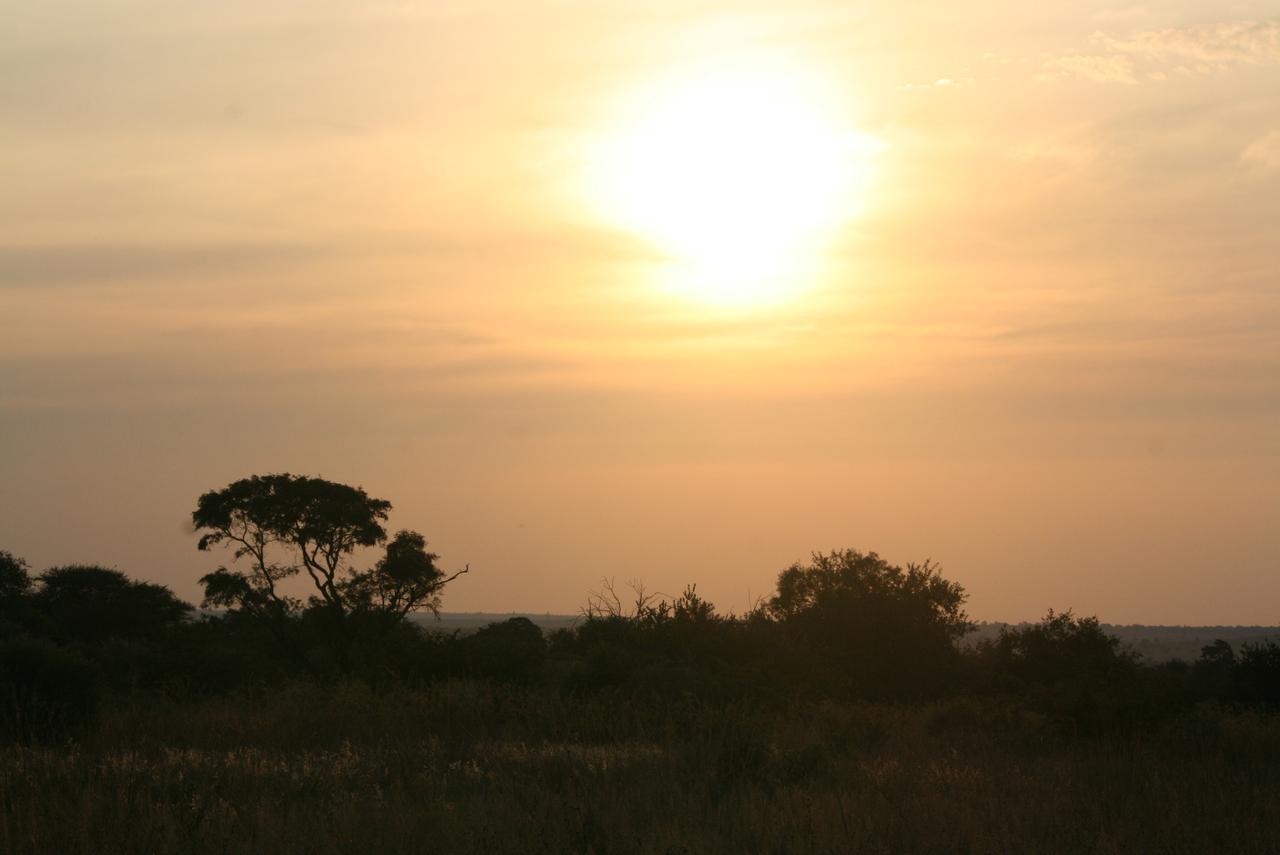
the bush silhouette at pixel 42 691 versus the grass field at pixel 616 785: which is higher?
the bush silhouette at pixel 42 691

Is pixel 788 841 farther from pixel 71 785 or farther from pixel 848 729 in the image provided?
pixel 848 729

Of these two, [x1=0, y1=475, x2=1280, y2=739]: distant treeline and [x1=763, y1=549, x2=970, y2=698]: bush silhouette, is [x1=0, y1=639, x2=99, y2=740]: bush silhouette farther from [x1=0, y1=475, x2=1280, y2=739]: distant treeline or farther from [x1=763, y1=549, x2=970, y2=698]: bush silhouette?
[x1=763, y1=549, x2=970, y2=698]: bush silhouette

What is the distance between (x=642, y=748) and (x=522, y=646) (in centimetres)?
1453

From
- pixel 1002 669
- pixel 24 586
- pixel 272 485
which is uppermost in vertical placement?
pixel 272 485

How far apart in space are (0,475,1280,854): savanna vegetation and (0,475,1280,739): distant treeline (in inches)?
4.1

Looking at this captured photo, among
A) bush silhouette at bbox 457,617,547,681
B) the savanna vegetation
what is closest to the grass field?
the savanna vegetation

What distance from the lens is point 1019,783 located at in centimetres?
1311

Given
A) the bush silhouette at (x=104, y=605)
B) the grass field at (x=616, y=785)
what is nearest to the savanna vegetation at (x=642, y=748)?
the grass field at (x=616, y=785)

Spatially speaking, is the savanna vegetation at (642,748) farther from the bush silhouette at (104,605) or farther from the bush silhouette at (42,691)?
the bush silhouette at (104,605)

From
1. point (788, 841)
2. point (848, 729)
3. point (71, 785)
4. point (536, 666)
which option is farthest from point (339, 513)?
point (788, 841)

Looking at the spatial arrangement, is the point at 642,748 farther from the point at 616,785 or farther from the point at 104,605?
the point at 104,605

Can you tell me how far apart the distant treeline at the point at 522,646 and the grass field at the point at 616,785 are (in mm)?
1397

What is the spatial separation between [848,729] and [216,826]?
1016cm

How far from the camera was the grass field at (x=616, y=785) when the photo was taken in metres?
10.1
